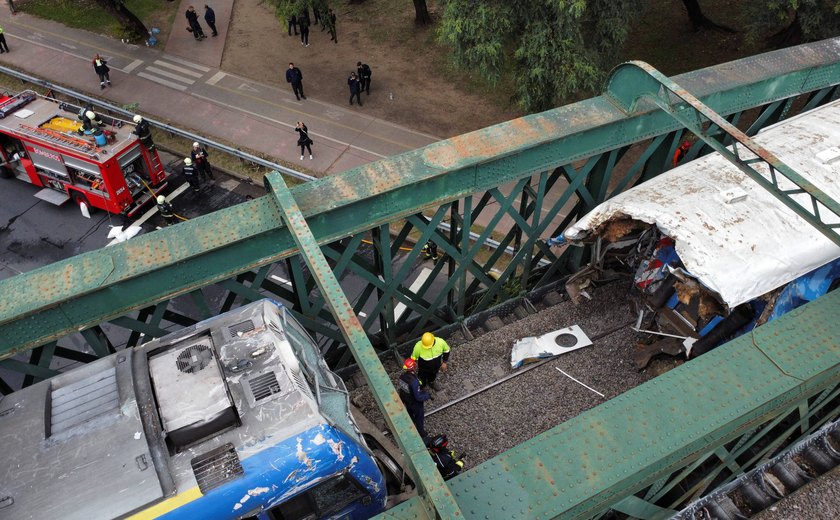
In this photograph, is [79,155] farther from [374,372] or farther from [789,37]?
[789,37]

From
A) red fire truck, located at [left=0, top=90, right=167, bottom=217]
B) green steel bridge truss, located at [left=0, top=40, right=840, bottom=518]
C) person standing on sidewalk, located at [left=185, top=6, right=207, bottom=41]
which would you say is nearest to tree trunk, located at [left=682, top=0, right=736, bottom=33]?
green steel bridge truss, located at [left=0, top=40, right=840, bottom=518]

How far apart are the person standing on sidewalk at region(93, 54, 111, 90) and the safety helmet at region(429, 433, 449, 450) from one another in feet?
65.0

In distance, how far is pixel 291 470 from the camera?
21.1ft

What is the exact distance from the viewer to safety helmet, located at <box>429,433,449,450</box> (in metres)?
8.69

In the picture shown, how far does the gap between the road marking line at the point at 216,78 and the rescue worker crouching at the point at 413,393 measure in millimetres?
17770

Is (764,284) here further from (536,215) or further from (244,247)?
(244,247)

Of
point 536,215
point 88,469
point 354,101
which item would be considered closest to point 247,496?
point 88,469

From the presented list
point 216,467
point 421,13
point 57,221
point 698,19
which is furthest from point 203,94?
point 216,467

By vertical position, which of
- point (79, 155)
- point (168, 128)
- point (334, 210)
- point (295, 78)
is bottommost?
point (168, 128)

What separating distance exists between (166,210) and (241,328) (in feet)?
38.9

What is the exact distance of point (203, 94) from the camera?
22797 millimetres

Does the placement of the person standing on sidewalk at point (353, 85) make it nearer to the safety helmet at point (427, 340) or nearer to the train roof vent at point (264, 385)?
the safety helmet at point (427, 340)

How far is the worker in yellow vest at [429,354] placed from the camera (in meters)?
9.31

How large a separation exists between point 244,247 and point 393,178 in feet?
6.85
